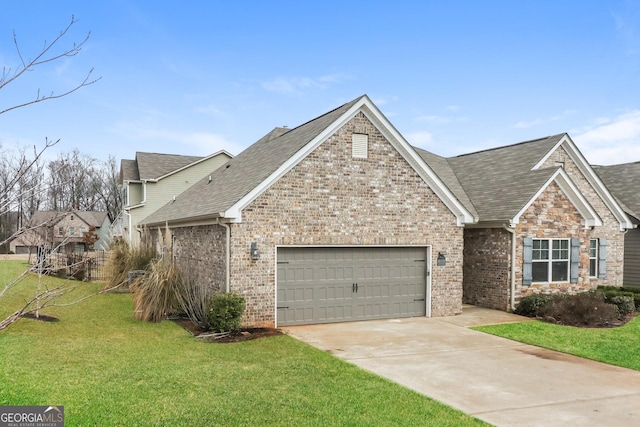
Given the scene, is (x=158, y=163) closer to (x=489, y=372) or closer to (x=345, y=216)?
(x=345, y=216)

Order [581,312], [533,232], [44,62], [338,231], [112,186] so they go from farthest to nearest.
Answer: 1. [112,186]
2. [533,232]
3. [581,312]
4. [338,231]
5. [44,62]

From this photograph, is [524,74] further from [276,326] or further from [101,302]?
[101,302]

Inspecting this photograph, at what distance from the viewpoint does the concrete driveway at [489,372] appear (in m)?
6.88

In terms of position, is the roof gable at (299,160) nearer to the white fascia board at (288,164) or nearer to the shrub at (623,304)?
the white fascia board at (288,164)

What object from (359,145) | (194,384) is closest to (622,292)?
(359,145)

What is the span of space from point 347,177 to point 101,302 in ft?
31.2

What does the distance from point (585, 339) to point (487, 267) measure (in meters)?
4.80

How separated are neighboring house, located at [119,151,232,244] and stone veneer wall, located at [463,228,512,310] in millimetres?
19357

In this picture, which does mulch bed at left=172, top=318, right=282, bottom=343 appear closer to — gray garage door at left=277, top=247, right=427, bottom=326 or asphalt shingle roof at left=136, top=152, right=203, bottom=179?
gray garage door at left=277, top=247, right=427, bottom=326

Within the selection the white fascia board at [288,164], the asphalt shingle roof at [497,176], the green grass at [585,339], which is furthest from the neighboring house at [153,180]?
the green grass at [585,339]

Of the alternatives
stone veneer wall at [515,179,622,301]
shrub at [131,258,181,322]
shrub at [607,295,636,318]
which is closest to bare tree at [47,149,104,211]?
shrub at [131,258,181,322]

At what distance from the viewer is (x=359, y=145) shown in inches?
543

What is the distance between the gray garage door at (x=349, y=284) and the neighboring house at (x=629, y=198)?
38.5 feet

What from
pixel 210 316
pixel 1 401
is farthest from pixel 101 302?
pixel 1 401
